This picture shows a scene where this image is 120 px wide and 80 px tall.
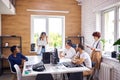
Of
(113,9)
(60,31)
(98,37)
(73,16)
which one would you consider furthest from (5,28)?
(113,9)

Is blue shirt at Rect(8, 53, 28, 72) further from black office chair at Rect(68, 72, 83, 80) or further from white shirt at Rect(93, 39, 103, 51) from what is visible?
white shirt at Rect(93, 39, 103, 51)

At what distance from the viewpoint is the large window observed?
12.6 feet

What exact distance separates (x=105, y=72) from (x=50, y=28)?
2990 millimetres

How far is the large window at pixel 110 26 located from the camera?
3.83 m

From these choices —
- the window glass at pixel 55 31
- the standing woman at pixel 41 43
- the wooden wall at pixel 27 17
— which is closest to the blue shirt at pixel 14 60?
the standing woman at pixel 41 43

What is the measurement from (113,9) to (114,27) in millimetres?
497

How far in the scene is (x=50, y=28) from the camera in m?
6.04

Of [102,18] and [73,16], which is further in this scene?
[73,16]

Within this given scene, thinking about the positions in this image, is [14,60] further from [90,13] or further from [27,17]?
[90,13]

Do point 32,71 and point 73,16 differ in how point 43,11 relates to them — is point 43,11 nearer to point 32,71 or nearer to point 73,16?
point 73,16

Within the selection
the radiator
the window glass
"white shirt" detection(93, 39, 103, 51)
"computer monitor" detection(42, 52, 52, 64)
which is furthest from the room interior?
"computer monitor" detection(42, 52, 52, 64)

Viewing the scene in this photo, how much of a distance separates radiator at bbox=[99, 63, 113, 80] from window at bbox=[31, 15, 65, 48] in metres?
2.41

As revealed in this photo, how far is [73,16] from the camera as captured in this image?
6.12 meters

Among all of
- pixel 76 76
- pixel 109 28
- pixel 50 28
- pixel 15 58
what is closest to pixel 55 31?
pixel 50 28
